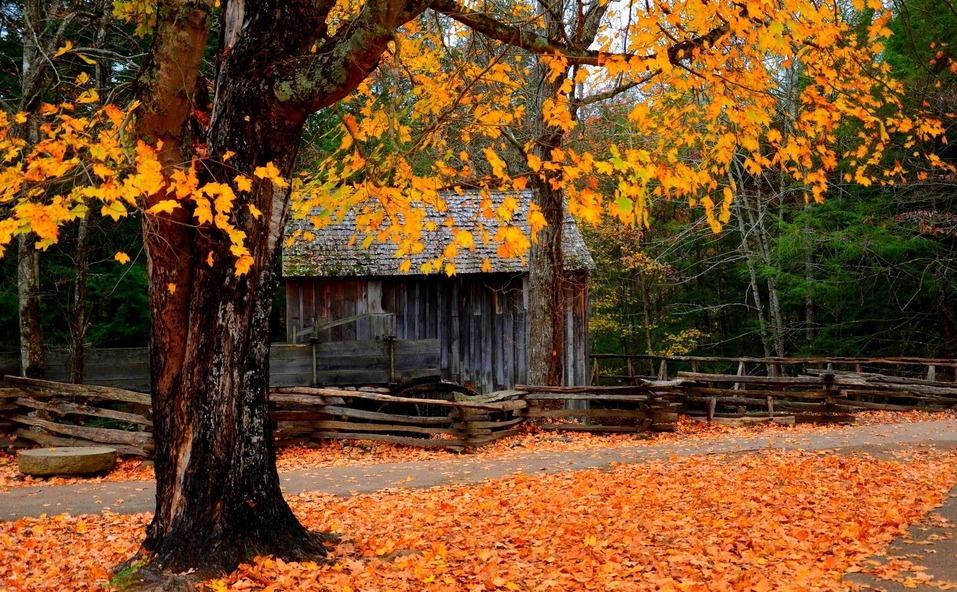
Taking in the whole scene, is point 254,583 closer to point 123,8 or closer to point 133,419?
point 123,8

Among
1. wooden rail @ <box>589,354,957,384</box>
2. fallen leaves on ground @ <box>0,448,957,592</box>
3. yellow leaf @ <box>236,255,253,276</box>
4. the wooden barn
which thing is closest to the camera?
yellow leaf @ <box>236,255,253,276</box>

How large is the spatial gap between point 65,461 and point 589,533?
7862 millimetres

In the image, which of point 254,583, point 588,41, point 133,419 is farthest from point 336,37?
point 133,419

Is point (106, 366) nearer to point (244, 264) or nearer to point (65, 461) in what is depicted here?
point (65, 461)

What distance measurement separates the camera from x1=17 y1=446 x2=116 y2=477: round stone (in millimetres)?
11180

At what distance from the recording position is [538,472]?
1079 centimetres

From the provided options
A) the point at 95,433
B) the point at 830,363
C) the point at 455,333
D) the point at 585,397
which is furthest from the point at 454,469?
the point at 830,363

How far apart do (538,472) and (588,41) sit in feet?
21.9

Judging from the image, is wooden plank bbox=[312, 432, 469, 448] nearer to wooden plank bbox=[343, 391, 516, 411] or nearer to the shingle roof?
wooden plank bbox=[343, 391, 516, 411]

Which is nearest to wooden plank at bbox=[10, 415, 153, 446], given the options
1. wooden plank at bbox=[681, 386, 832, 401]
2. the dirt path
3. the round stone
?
the round stone

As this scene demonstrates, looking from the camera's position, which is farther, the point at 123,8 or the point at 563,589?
the point at 123,8

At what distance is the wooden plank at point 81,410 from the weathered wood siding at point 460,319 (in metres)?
4.85

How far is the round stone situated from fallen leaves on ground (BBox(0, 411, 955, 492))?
0.35ft

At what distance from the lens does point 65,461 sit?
37.0ft
